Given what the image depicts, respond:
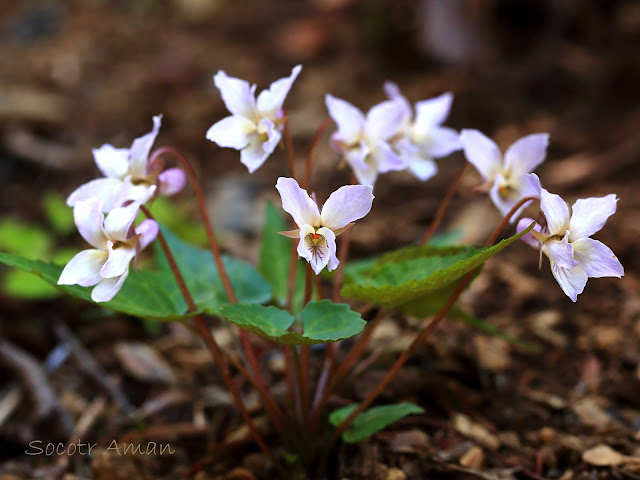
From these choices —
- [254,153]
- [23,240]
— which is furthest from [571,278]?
[23,240]

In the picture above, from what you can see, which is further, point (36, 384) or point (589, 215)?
point (36, 384)

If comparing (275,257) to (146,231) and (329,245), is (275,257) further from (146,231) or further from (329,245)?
(329,245)

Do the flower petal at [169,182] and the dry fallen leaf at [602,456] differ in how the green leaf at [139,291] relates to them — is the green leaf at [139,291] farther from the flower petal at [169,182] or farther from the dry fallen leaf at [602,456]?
the dry fallen leaf at [602,456]

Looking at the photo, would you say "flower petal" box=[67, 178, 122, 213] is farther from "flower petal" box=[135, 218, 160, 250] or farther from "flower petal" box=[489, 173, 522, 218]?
"flower petal" box=[489, 173, 522, 218]

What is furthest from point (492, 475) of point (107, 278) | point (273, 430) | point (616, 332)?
point (107, 278)

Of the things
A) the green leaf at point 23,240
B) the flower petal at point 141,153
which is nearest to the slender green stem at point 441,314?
the flower petal at point 141,153

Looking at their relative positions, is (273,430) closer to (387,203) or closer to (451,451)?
(451,451)
